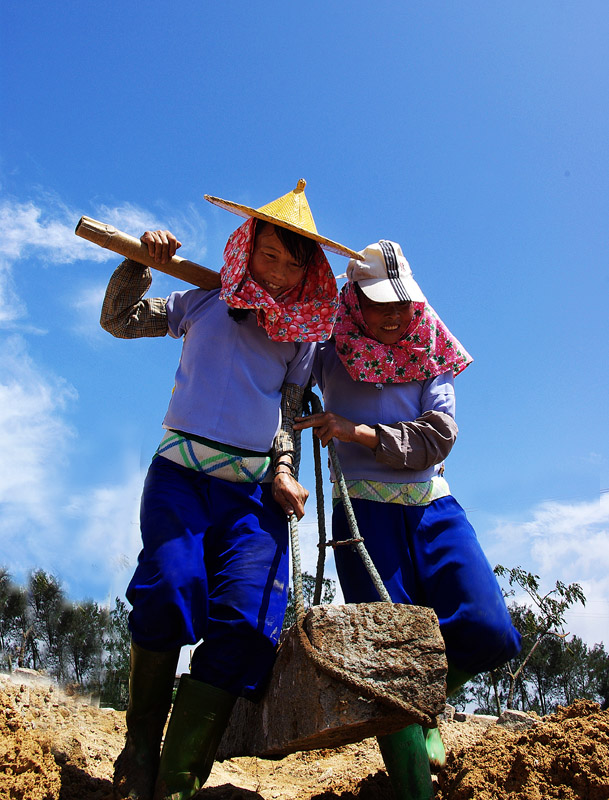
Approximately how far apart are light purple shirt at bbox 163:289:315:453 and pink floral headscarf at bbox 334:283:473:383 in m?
0.27

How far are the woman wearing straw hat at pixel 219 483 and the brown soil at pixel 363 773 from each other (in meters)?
0.33

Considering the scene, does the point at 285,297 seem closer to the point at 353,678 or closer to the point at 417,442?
the point at 417,442

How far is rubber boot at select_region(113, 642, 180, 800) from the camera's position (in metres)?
2.50

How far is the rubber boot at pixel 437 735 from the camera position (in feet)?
9.38

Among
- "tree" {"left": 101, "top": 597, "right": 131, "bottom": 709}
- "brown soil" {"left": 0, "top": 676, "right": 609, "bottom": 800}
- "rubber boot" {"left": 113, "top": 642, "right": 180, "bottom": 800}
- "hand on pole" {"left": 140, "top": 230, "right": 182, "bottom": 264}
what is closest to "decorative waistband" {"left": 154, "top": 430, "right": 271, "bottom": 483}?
"rubber boot" {"left": 113, "top": 642, "right": 180, "bottom": 800}

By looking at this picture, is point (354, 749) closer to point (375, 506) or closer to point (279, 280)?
point (375, 506)

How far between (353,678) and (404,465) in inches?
43.4

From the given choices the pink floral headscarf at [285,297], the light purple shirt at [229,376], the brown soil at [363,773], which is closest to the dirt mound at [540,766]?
the brown soil at [363,773]

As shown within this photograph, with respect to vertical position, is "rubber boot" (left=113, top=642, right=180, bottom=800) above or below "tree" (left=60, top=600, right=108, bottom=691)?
below

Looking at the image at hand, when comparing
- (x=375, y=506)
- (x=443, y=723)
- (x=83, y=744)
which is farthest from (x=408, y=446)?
(x=443, y=723)

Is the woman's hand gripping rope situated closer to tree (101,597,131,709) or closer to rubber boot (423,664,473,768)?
rubber boot (423,664,473,768)

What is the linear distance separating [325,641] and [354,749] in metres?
3.10

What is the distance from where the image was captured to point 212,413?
2869 mm

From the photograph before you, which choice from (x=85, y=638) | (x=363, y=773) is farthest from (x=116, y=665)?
(x=363, y=773)
